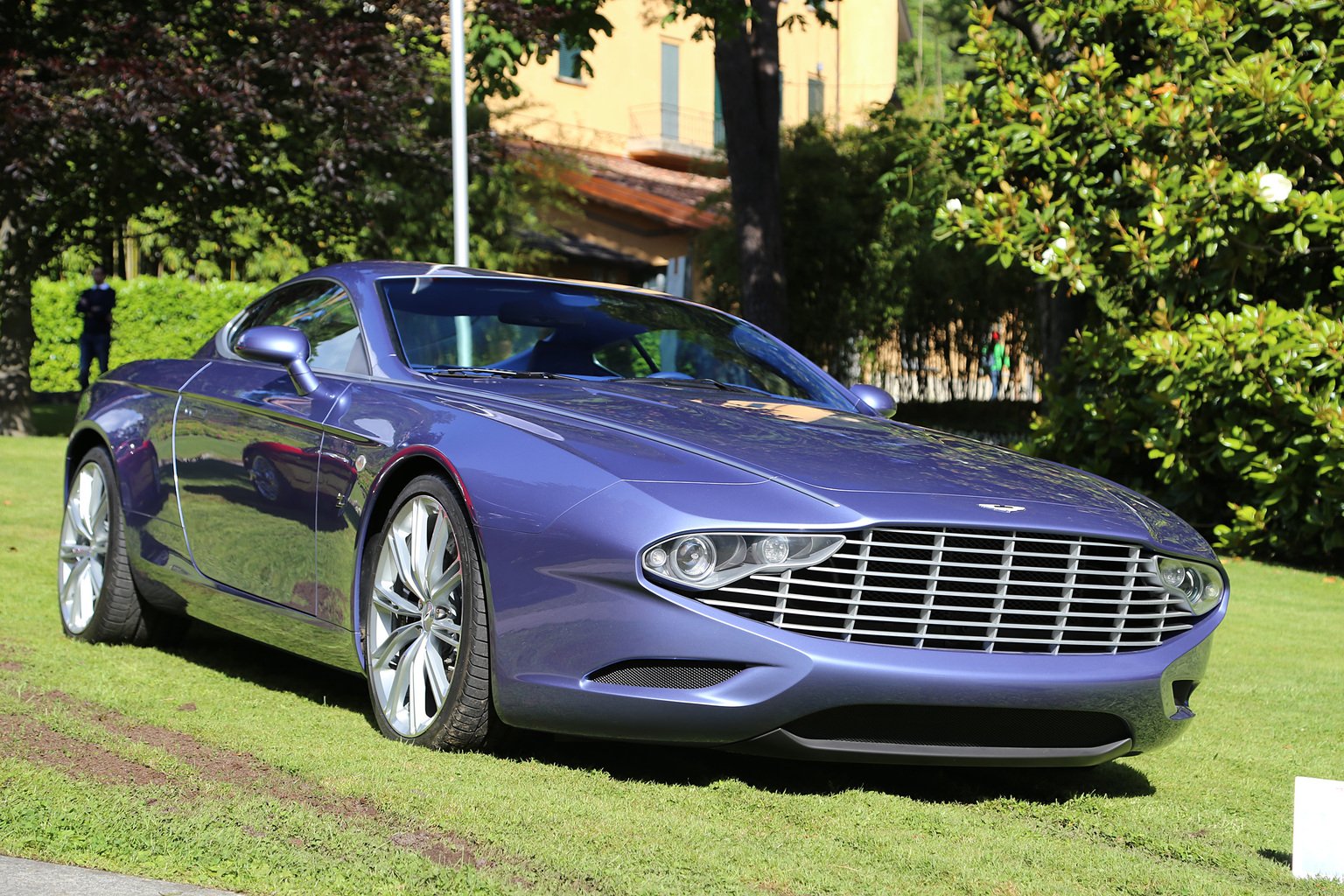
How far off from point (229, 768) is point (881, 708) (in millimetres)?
1599

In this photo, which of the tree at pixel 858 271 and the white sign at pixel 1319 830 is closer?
the white sign at pixel 1319 830

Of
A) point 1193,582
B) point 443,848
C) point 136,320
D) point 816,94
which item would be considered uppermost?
point 816,94

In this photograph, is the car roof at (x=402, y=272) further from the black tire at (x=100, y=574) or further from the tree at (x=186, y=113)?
the tree at (x=186, y=113)

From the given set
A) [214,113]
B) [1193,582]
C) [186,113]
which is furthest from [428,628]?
[214,113]

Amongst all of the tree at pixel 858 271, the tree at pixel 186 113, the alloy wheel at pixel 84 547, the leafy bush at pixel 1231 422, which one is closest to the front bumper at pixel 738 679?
the alloy wheel at pixel 84 547

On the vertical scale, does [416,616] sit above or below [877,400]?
below

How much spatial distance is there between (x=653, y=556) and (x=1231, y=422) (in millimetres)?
7333

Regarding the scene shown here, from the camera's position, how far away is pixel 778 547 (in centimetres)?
333

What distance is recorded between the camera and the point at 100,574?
18.1 feet

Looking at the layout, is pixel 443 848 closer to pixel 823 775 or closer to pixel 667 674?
pixel 667 674

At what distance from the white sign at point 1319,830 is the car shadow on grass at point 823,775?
78cm

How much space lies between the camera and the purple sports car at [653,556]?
3334mm

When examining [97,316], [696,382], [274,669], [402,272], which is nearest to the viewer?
[696,382]

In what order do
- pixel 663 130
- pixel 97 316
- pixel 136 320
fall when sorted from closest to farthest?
1. pixel 97 316
2. pixel 136 320
3. pixel 663 130
